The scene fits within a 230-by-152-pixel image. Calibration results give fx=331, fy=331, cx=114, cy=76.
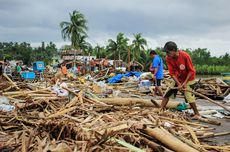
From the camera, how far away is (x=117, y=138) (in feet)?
15.2

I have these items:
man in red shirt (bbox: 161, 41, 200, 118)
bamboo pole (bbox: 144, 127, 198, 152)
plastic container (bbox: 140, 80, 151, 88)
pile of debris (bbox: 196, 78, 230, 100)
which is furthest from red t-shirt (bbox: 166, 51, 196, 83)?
plastic container (bbox: 140, 80, 151, 88)

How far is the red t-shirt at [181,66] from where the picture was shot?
7.45 meters

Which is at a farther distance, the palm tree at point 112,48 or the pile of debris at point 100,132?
the palm tree at point 112,48

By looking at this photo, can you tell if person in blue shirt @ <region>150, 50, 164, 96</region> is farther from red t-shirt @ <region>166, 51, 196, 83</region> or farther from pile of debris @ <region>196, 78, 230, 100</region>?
red t-shirt @ <region>166, 51, 196, 83</region>

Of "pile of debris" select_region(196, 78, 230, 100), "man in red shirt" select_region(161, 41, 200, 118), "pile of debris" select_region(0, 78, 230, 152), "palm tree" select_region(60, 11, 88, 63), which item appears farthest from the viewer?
"palm tree" select_region(60, 11, 88, 63)

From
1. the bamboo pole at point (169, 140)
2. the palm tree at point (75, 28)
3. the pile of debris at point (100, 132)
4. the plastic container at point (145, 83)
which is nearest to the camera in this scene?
the bamboo pole at point (169, 140)

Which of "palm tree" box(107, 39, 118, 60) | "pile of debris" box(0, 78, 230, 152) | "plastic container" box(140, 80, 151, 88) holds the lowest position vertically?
"pile of debris" box(0, 78, 230, 152)

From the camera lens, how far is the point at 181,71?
7633 millimetres

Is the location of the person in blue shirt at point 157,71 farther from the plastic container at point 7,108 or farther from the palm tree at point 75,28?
the palm tree at point 75,28

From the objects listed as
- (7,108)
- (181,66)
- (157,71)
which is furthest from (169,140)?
(157,71)

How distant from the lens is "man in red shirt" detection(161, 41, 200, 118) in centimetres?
733

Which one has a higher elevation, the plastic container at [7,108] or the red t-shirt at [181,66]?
the red t-shirt at [181,66]

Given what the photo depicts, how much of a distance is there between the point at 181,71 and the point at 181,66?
0.15 m

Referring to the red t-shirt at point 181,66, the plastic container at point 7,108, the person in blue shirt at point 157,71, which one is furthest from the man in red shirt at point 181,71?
the person in blue shirt at point 157,71
